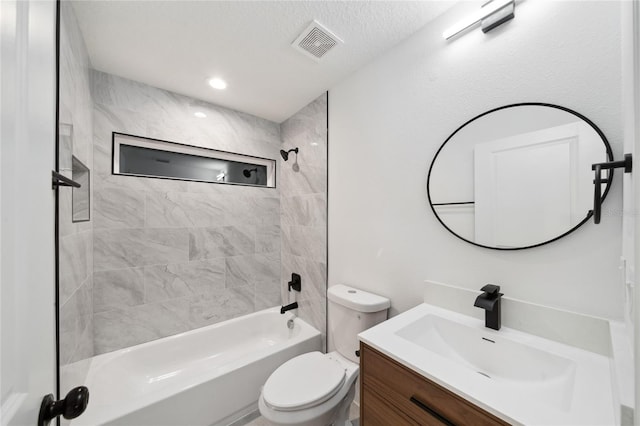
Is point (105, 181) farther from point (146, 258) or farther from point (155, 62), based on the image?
Result: point (155, 62)

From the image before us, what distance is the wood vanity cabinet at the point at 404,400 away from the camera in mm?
733

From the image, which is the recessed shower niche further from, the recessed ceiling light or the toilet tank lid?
the toilet tank lid

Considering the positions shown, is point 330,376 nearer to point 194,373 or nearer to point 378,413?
point 378,413

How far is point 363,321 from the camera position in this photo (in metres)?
1.51

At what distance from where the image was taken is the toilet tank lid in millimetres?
1483

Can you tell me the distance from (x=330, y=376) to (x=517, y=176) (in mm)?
1446

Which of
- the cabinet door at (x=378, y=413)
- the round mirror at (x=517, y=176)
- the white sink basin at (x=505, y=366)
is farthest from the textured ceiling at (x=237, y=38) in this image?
the cabinet door at (x=378, y=413)

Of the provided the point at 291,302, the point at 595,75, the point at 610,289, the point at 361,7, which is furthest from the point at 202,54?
the point at 610,289

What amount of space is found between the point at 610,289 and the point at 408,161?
1.00 meters

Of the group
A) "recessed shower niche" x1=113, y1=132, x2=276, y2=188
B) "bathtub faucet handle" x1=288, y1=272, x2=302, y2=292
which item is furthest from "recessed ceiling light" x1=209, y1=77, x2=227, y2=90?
"bathtub faucet handle" x1=288, y1=272, x2=302, y2=292

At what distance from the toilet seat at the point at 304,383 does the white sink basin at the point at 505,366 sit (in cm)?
56

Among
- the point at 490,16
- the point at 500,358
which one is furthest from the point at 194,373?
the point at 490,16

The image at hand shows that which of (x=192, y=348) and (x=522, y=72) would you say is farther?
(x=192, y=348)

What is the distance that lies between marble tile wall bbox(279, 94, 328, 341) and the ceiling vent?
0.53 m
